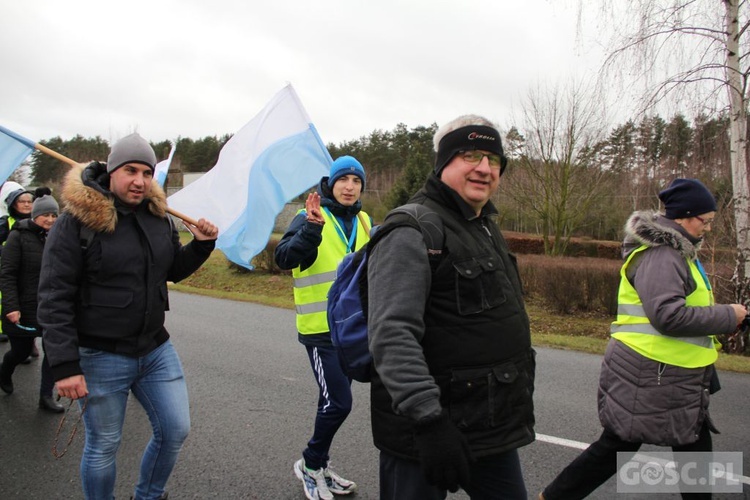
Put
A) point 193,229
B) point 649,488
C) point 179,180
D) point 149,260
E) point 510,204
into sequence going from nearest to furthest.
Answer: point 149,260 → point 193,229 → point 649,488 → point 510,204 → point 179,180

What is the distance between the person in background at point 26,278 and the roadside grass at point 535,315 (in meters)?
5.77

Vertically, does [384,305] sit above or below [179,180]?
below

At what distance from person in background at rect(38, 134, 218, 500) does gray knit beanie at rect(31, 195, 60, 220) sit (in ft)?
8.27

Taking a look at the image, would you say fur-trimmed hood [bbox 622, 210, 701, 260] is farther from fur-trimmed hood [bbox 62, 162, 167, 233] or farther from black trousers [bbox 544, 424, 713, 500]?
fur-trimmed hood [bbox 62, 162, 167, 233]

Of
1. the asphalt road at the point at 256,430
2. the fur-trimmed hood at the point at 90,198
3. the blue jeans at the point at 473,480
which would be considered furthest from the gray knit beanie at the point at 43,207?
the blue jeans at the point at 473,480

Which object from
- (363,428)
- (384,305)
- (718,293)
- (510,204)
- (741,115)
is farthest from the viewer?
(510,204)

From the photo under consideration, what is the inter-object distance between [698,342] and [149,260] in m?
2.84

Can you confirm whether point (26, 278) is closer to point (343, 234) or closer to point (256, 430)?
point (256, 430)

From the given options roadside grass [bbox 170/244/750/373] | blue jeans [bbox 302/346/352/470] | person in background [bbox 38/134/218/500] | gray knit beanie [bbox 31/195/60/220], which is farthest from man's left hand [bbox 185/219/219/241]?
roadside grass [bbox 170/244/750/373]

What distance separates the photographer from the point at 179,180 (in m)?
42.8

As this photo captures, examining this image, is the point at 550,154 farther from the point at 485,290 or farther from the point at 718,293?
the point at 485,290

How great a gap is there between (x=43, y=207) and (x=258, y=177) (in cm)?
213

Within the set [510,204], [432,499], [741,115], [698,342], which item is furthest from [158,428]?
[510,204]

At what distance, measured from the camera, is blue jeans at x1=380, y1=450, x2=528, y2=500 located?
1956 millimetres
